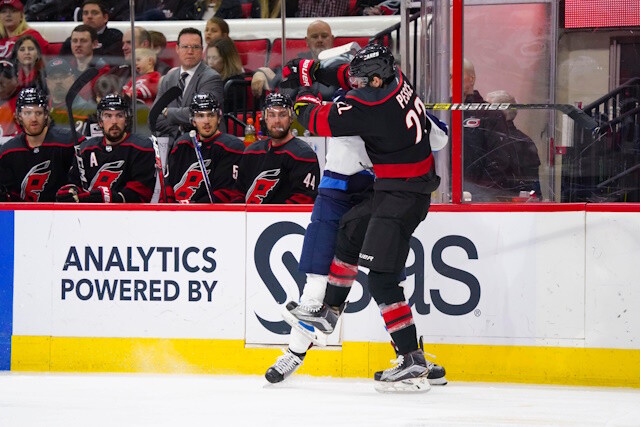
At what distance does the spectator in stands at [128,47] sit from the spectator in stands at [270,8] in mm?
682

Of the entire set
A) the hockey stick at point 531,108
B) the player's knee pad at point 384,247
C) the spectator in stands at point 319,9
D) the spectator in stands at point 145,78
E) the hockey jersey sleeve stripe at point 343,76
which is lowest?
the player's knee pad at point 384,247

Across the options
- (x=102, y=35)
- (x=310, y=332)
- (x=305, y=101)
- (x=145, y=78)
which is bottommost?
(x=310, y=332)

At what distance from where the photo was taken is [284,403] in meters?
3.89

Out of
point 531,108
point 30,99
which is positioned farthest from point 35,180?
point 531,108

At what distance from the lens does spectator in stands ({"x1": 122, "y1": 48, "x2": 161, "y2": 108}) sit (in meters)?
6.15

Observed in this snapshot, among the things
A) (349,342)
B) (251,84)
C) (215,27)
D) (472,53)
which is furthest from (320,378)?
(215,27)

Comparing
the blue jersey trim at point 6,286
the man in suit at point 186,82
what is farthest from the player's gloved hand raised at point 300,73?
the man in suit at point 186,82

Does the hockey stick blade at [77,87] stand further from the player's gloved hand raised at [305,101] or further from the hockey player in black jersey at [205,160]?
the player's gloved hand raised at [305,101]

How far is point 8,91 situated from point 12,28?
0.44m

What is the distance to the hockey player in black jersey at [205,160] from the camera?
17.2 feet

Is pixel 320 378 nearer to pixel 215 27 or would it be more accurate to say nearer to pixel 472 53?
pixel 472 53

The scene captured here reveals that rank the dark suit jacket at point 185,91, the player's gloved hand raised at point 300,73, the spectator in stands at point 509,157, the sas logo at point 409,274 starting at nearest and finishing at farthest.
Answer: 1. the player's gloved hand raised at point 300,73
2. the sas logo at point 409,274
3. the spectator in stands at point 509,157
4. the dark suit jacket at point 185,91

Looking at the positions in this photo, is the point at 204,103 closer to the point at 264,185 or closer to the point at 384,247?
the point at 264,185

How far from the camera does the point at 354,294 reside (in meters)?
4.53
